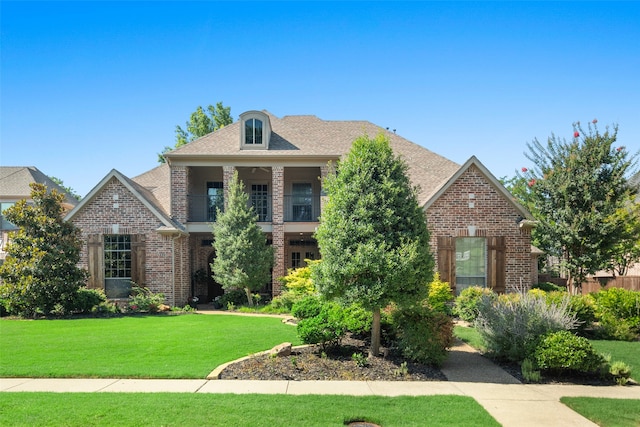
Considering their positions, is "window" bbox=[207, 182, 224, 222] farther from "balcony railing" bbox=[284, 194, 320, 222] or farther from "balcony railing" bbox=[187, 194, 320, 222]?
"balcony railing" bbox=[284, 194, 320, 222]

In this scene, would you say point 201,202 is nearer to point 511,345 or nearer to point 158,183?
point 158,183

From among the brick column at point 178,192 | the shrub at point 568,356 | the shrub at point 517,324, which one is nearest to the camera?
the shrub at point 568,356

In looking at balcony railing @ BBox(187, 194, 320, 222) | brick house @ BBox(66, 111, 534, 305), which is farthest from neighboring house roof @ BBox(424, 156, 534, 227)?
balcony railing @ BBox(187, 194, 320, 222)

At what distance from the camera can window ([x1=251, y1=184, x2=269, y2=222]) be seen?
20516 millimetres

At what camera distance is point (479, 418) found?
5906 mm

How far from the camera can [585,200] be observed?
1384 centimetres

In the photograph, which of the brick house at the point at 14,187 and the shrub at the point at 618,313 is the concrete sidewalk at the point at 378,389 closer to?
the shrub at the point at 618,313

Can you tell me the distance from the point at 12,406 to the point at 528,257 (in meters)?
15.3

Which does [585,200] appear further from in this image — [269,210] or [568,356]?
[269,210]

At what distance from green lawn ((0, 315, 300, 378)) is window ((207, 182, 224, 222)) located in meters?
6.58

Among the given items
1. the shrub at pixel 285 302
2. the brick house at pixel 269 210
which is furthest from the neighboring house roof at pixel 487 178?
the shrub at pixel 285 302

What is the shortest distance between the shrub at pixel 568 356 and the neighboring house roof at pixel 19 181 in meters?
25.8

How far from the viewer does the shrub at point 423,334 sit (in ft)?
28.5

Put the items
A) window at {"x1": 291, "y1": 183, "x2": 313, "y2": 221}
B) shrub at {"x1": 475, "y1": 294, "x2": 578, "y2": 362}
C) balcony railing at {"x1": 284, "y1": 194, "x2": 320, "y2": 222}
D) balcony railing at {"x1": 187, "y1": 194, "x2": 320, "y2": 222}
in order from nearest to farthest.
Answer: shrub at {"x1": 475, "y1": 294, "x2": 578, "y2": 362} < balcony railing at {"x1": 187, "y1": 194, "x2": 320, "y2": 222} < balcony railing at {"x1": 284, "y1": 194, "x2": 320, "y2": 222} < window at {"x1": 291, "y1": 183, "x2": 313, "y2": 221}
